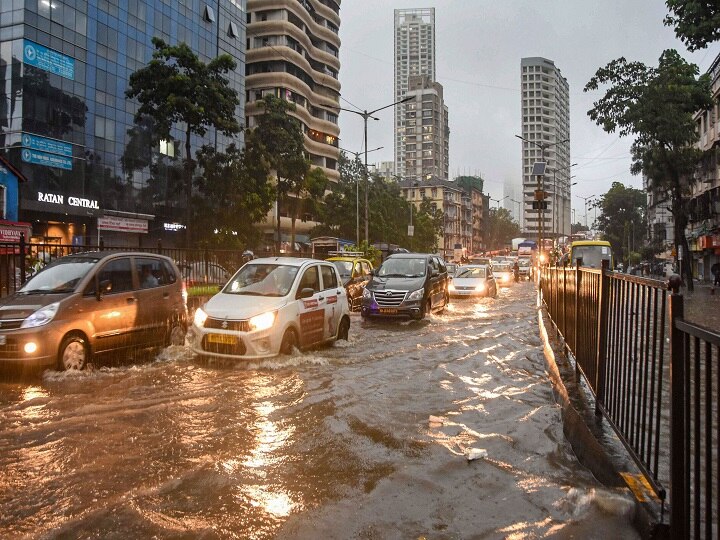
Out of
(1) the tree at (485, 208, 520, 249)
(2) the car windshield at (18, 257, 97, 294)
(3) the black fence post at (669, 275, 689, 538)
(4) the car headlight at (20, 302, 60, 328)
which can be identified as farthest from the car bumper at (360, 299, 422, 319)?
(1) the tree at (485, 208, 520, 249)

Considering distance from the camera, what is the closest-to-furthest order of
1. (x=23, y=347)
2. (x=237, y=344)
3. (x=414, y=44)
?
(x=23, y=347) → (x=237, y=344) → (x=414, y=44)

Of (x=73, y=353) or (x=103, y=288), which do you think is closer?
(x=73, y=353)

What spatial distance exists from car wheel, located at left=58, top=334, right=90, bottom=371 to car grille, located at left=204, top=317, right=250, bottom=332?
1.71 meters

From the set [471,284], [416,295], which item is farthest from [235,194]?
[416,295]

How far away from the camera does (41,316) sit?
7.61 meters

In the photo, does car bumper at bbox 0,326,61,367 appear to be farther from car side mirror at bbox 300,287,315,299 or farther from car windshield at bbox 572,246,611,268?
car windshield at bbox 572,246,611,268

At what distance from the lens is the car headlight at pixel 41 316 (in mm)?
7516

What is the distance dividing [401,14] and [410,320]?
19504cm

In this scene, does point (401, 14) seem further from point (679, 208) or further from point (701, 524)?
point (701, 524)

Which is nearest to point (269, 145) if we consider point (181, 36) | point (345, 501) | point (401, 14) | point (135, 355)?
point (181, 36)

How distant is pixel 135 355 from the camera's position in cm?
934

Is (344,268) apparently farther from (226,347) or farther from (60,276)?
(60,276)

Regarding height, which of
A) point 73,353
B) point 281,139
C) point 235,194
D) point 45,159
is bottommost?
point 73,353

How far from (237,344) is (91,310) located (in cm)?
214
